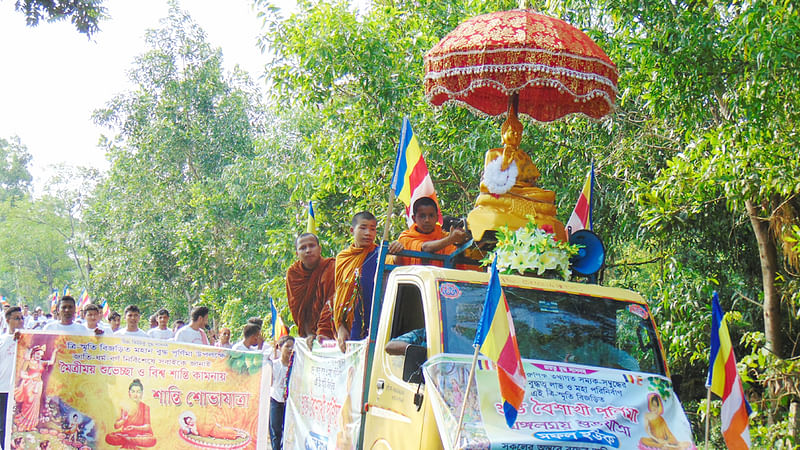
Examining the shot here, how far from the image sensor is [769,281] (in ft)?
28.0

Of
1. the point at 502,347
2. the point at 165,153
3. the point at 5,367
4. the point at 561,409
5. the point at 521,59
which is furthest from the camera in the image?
the point at 165,153

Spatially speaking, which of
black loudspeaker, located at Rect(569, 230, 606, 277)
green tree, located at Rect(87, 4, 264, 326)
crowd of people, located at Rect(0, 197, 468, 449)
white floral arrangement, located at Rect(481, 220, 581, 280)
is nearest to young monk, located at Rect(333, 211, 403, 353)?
crowd of people, located at Rect(0, 197, 468, 449)

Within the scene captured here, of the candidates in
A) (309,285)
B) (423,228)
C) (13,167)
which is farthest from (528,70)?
(13,167)

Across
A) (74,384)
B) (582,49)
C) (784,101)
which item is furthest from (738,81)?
(74,384)

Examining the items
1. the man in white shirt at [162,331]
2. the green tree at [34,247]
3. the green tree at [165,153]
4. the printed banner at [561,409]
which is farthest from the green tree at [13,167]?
the printed banner at [561,409]

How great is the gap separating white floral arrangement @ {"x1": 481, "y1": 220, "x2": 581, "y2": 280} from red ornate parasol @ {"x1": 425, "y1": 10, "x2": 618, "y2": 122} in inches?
84.2

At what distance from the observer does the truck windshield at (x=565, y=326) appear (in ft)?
16.7

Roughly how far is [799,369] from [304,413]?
15.6ft

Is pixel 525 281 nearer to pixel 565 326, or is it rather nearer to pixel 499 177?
pixel 565 326

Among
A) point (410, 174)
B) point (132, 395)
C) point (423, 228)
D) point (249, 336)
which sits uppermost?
point (410, 174)

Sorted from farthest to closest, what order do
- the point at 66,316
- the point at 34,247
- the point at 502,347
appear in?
1. the point at 34,247
2. the point at 66,316
3. the point at 502,347

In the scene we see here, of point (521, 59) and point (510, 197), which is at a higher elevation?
point (521, 59)

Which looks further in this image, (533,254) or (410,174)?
(410,174)

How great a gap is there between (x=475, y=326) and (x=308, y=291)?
2889 mm
